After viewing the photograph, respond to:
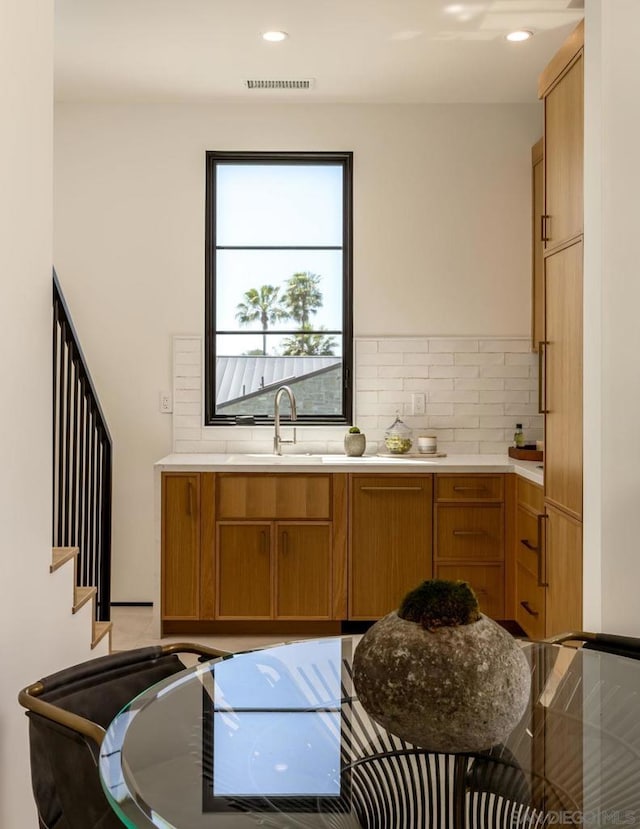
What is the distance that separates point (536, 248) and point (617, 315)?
2.44m

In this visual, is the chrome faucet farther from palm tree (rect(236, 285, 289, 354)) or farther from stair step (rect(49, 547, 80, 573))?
stair step (rect(49, 547, 80, 573))

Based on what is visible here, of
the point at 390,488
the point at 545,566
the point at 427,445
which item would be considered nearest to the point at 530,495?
the point at 545,566

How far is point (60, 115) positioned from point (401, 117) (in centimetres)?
200

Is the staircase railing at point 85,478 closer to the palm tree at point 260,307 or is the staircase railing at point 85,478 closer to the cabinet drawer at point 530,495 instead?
the palm tree at point 260,307

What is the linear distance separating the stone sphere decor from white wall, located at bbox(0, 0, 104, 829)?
3.35 feet

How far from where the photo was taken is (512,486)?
4.14 meters

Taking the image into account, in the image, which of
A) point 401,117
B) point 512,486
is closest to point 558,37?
point 401,117

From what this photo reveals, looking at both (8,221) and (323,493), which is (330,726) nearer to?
(8,221)

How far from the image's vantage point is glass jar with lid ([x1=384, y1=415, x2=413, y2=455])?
179 inches

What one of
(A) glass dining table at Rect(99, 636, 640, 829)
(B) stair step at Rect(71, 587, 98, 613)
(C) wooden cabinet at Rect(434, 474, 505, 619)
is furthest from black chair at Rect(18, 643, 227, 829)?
(C) wooden cabinet at Rect(434, 474, 505, 619)

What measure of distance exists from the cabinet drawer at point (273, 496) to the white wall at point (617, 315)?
1.96 m

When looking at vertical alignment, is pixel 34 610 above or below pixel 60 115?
below

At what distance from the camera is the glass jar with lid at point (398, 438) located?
4551 millimetres

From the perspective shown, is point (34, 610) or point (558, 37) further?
point (558, 37)
